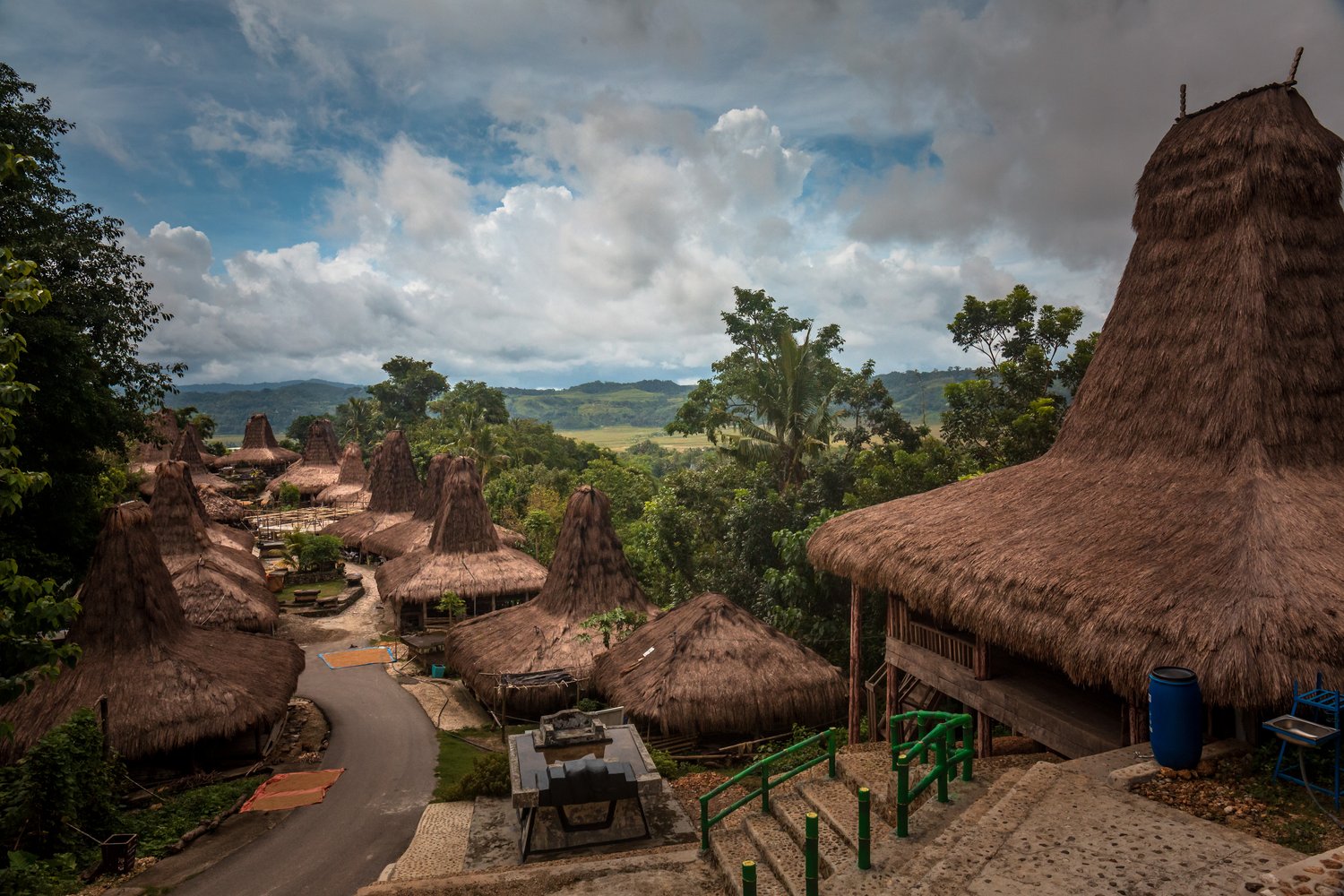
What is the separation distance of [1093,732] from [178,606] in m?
18.3

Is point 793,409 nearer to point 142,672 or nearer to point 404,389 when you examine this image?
point 142,672

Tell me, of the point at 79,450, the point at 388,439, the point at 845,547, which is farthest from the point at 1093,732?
the point at 388,439

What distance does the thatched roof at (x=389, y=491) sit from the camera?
39125 millimetres

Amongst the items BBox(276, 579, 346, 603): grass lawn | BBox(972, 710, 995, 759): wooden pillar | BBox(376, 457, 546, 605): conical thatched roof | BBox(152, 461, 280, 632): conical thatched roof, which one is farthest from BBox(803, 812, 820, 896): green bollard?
BBox(276, 579, 346, 603): grass lawn

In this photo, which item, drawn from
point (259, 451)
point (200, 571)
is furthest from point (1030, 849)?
point (259, 451)

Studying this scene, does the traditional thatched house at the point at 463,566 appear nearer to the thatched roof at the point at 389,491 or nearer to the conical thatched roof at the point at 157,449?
the thatched roof at the point at 389,491

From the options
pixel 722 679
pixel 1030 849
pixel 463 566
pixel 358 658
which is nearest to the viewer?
pixel 1030 849

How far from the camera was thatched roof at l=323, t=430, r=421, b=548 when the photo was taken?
1540 inches

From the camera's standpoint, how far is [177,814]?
14.1 m

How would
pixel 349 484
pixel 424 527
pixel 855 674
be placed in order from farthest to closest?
pixel 349 484
pixel 424 527
pixel 855 674

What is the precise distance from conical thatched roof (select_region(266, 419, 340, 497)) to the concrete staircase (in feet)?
167

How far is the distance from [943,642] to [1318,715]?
17.9ft

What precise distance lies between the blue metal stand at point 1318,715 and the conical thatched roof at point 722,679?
33.4 feet

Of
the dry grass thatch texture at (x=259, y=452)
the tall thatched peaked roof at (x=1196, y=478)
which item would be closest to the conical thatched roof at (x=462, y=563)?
the tall thatched peaked roof at (x=1196, y=478)
